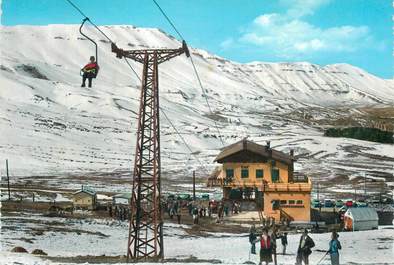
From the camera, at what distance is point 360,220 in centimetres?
3934

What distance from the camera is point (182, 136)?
527 feet

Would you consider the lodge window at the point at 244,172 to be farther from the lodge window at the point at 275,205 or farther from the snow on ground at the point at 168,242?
the snow on ground at the point at 168,242

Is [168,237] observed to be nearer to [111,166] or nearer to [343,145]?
[111,166]

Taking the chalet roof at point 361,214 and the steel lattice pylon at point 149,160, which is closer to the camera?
the steel lattice pylon at point 149,160

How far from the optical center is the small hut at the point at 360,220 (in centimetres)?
3931

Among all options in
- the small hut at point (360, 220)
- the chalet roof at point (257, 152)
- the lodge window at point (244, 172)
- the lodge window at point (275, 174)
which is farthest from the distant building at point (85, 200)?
the small hut at point (360, 220)

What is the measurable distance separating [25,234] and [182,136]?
4981 inches

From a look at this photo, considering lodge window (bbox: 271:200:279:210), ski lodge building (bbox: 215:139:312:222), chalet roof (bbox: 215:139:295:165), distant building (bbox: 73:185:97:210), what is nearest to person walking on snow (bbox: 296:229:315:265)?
lodge window (bbox: 271:200:279:210)

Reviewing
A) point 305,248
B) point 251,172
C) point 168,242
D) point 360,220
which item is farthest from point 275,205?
point 305,248

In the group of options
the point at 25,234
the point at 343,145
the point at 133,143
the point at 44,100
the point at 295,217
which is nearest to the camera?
the point at 25,234

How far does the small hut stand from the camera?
3931 cm

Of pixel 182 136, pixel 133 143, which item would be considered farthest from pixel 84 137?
pixel 182 136

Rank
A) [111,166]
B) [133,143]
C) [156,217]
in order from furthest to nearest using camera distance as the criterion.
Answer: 1. [133,143]
2. [111,166]
3. [156,217]

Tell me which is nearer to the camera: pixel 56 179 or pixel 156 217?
pixel 156 217
